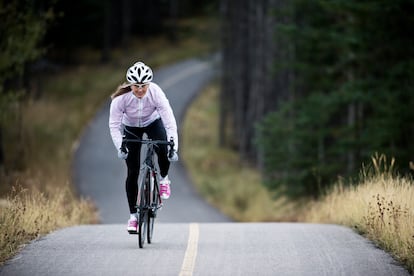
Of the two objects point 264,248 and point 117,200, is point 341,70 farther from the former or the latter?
point 264,248

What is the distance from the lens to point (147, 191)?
1127 centimetres

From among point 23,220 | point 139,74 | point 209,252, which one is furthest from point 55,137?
point 209,252

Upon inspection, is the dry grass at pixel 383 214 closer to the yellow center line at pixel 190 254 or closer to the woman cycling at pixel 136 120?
the yellow center line at pixel 190 254

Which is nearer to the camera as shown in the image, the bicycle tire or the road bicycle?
the road bicycle

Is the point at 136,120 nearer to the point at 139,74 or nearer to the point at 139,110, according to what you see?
the point at 139,110

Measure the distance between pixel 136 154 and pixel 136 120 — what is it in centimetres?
44

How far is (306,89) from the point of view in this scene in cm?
3306

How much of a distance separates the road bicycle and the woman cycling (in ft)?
0.33

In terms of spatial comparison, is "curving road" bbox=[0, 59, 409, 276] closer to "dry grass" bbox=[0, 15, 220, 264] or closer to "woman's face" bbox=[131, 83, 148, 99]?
"dry grass" bbox=[0, 15, 220, 264]

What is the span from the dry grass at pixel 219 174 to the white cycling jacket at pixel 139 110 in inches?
378

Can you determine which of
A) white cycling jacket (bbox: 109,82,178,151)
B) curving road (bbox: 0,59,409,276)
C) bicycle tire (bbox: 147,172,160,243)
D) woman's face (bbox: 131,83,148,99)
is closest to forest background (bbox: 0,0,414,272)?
curving road (bbox: 0,59,409,276)

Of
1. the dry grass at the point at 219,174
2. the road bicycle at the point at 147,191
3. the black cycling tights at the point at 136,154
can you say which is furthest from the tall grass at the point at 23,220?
the dry grass at the point at 219,174

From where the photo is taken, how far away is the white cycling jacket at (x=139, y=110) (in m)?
11.1

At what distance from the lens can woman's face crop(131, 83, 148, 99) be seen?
36.0ft
